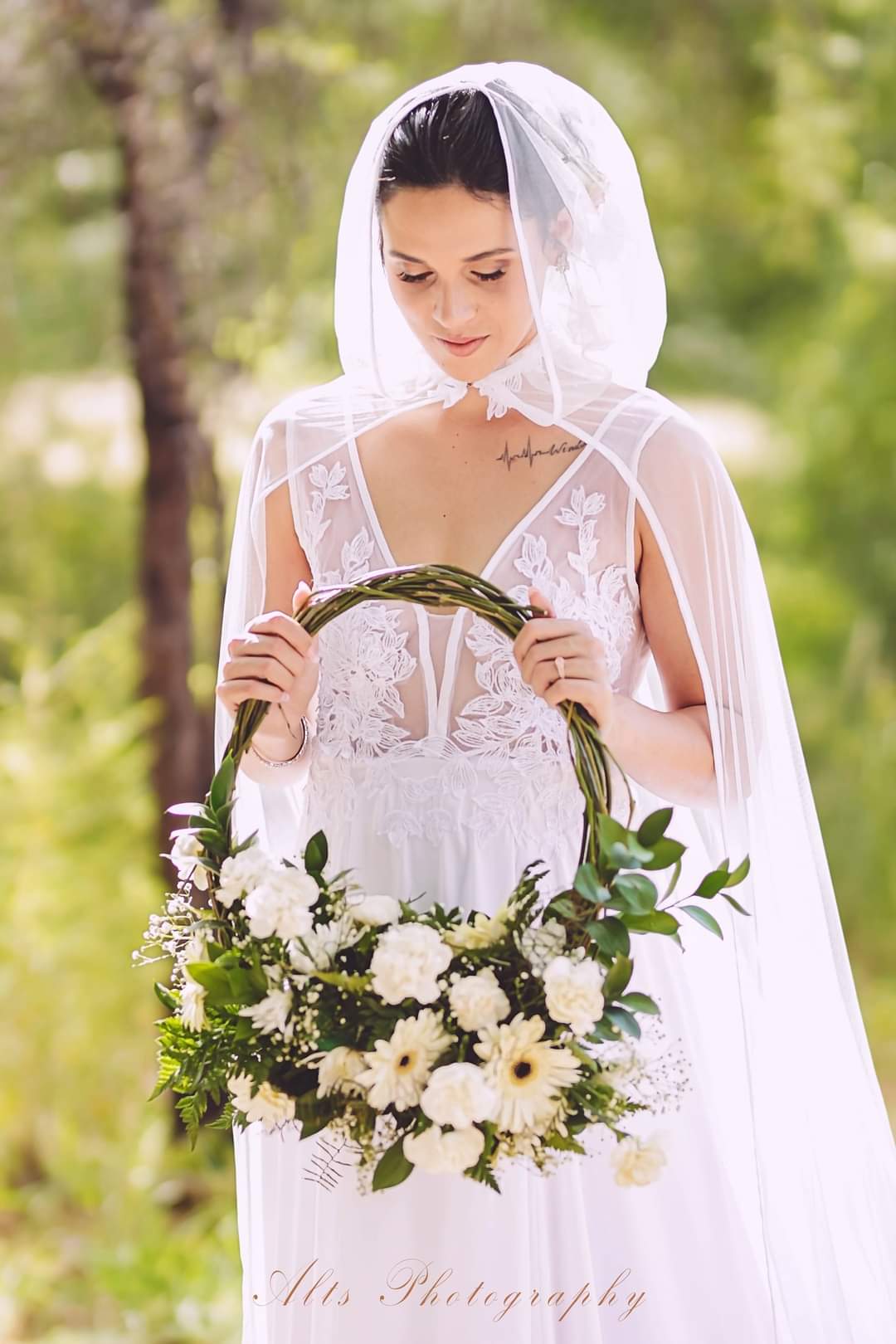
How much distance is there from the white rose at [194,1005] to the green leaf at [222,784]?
0.54 feet

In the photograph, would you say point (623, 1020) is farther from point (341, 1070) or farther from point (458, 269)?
point (458, 269)

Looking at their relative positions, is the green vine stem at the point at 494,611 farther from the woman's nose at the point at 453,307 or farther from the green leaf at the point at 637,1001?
the woman's nose at the point at 453,307

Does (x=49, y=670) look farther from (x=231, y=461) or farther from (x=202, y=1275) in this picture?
(x=202, y=1275)

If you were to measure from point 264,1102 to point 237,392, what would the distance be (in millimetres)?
2249

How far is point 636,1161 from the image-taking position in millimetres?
1229

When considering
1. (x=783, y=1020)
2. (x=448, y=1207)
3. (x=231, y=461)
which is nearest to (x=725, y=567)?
(x=783, y=1020)

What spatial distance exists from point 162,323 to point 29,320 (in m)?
0.99

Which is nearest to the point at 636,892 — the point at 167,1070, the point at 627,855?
the point at 627,855

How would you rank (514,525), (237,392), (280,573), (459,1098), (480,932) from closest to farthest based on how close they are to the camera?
1. (459,1098)
2. (480,932)
3. (514,525)
4. (280,573)
5. (237,392)

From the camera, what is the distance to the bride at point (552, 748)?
146cm

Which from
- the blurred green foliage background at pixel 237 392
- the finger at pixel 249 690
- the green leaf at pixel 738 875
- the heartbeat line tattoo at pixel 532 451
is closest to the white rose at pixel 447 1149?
the green leaf at pixel 738 875

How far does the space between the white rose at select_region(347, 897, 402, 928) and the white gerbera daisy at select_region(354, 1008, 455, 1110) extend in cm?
10

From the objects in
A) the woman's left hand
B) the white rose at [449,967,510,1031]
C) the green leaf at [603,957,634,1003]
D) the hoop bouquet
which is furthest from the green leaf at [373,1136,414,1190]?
the woman's left hand

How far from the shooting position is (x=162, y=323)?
3.18 metres
